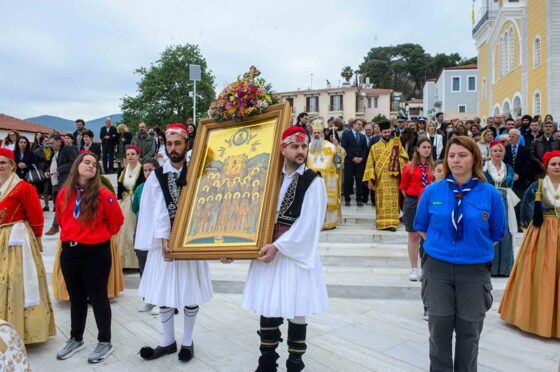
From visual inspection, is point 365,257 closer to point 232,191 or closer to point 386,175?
point 386,175

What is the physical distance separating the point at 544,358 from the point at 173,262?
12.1 feet

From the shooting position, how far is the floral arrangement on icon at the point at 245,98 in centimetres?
365

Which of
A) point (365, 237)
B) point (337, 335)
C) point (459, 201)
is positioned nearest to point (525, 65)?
point (365, 237)

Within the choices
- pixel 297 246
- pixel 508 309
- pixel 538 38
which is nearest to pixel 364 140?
pixel 508 309

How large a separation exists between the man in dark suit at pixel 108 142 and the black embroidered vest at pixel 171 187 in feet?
40.0

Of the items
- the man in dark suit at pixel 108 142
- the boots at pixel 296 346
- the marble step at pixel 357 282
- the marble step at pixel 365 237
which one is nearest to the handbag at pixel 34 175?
the man in dark suit at pixel 108 142

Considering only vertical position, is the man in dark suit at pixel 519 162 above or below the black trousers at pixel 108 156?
below

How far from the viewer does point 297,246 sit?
3.25m

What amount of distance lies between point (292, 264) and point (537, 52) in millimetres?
→ 28648

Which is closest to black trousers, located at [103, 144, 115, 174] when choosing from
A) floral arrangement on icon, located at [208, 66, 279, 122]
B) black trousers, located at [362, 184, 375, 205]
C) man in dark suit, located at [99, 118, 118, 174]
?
man in dark suit, located at [99, 118, 118, 174]

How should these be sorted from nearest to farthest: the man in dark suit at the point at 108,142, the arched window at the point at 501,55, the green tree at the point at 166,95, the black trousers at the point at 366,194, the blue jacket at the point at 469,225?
1. the blue jacket at the point at 469,225
2. the black trousers at the point at 366,194
3. the man in dark suit at the point at 108,142
4. the arched window at the point at 501,55
5. the green tree at the point at 166,95

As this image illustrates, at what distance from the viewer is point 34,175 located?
11.0m

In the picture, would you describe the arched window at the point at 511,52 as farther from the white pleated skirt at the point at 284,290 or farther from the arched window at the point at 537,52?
the white pleated skirt at the point at 284,290

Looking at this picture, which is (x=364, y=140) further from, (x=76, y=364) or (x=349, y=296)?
(x=76, y=364)
